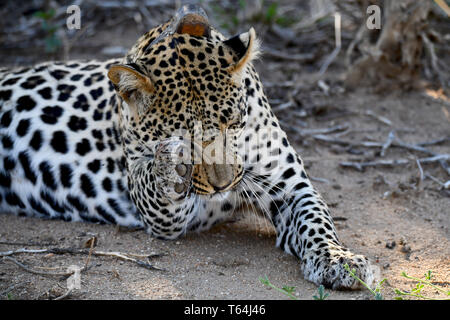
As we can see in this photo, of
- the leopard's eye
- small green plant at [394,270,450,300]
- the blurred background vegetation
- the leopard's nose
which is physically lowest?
small green plant at [394,270,450,300]

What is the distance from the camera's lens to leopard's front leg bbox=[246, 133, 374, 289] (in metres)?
4.85

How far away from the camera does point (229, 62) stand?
5.14 meters

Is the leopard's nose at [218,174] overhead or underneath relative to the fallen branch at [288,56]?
underneath

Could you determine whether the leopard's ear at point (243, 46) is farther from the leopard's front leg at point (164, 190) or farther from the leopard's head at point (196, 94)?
the leopard's front leg at point (164, 190)

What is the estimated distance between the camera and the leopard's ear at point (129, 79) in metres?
4.95

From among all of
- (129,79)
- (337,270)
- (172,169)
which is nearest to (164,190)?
(172,169)

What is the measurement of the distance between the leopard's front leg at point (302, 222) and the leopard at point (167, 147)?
0.04 feet

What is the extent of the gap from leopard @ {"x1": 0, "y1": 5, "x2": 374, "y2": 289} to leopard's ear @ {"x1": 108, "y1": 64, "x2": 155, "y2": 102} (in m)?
0.01

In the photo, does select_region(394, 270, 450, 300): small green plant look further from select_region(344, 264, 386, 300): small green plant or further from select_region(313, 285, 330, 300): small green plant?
select_region(313, 285, 330, 300): small green plant

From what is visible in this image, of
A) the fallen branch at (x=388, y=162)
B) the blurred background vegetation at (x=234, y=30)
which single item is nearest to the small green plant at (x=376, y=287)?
the fallen branch at (x=388, y=162)

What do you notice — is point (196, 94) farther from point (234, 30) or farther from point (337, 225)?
point (234, 30)

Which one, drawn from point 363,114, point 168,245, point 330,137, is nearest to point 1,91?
point 168,245

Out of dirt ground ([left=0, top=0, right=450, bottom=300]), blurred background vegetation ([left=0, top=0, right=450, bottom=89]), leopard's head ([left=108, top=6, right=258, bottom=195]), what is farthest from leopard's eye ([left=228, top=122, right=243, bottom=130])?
blurred background vegetation ([left=0, top=0, right=450, bottom=89])

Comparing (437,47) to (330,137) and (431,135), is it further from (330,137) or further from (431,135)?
(330,137)
